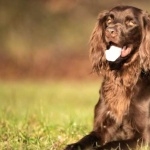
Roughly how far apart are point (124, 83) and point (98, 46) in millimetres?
496

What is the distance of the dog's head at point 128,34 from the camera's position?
18.7 ft

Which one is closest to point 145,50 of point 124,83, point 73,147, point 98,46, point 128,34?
point 128,34

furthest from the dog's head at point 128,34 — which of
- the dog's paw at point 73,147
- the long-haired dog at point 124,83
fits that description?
the dog's paw at point 73,147

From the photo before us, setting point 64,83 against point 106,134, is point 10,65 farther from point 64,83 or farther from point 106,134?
point 106,134

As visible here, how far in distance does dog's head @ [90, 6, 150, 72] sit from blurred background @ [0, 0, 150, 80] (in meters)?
15.9

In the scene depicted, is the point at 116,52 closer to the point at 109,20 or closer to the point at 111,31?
the point at 111,31

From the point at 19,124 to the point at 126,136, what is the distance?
4.67 feet

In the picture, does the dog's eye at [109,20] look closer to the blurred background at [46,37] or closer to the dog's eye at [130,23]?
the dog's eye at [130,23]

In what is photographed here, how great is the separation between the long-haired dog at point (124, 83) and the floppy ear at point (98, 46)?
0.03m

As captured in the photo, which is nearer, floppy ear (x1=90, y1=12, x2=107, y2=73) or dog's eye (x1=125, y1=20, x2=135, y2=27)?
dog's eye (x1=125, y1=20, x2=135, y2=27)

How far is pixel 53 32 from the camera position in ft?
78.6

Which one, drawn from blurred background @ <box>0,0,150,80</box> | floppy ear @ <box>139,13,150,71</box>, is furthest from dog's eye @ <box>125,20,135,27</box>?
blurred background @ <box>0,0,150,80</box>

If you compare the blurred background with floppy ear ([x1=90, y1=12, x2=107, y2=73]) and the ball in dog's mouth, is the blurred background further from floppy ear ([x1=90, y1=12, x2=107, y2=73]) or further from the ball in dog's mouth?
the ball in dog's mouth

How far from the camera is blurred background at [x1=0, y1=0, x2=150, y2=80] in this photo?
22375 millimetres
